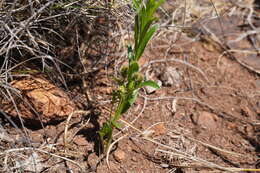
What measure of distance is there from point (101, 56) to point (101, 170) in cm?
68

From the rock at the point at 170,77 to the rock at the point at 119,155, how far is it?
0.57 m

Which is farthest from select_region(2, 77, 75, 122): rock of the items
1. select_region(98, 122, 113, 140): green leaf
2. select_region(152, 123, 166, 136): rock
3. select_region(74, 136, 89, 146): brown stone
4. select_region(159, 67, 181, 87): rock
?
select_region(159, 67, 181, 87): rock

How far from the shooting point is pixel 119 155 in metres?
1.61

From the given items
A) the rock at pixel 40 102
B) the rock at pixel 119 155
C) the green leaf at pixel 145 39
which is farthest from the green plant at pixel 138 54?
the rock at pixel 40 102

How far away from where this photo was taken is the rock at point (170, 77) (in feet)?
6.74

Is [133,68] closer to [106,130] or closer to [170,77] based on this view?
[106,130]

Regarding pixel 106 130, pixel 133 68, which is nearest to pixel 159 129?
pixel 106 130

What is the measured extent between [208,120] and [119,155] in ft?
1.80

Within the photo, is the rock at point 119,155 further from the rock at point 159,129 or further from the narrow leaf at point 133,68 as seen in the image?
the narrow leaf at point 133,68

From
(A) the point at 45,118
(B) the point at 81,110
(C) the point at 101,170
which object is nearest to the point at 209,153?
(C) the point at 101,170

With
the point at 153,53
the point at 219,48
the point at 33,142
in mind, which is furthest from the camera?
the point at 219,48

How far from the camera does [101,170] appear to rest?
155cm

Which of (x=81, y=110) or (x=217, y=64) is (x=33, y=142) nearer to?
(x=81, y=110)

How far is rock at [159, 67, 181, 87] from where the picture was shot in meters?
2.05
